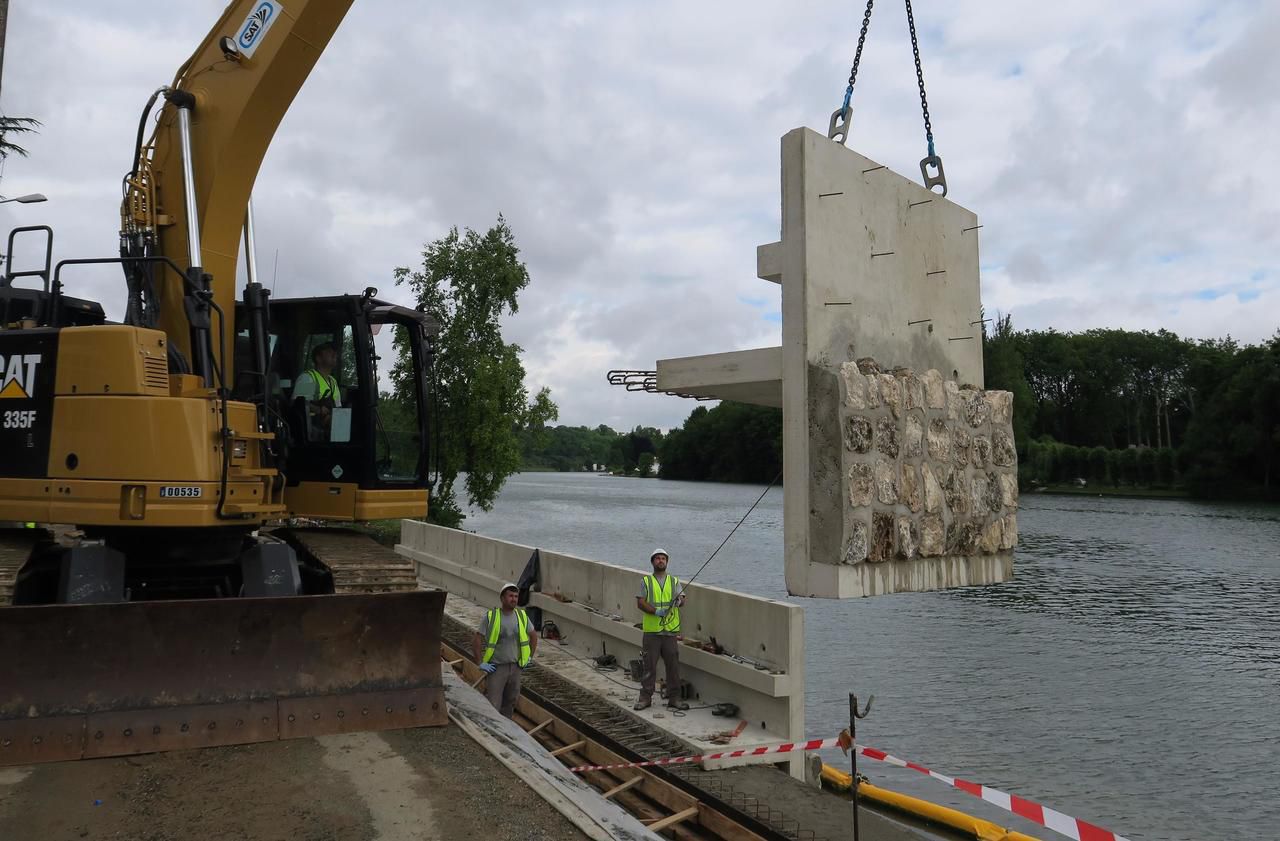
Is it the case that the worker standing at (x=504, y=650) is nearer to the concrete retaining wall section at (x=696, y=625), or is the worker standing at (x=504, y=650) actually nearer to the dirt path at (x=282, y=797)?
the concrete retaining wall section at (x=696, y=625)

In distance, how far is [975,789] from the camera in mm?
6496

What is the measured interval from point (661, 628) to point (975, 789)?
11.8 feet

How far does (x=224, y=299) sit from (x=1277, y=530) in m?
45.5

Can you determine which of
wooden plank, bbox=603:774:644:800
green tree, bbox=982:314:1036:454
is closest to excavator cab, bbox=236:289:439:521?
wooden plank, bbox=603:774:644:800

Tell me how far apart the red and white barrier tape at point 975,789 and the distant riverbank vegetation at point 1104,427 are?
2730 centimetres

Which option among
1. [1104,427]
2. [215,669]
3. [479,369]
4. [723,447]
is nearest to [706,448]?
[723,447]

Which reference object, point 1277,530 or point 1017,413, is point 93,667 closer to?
point 1277,530

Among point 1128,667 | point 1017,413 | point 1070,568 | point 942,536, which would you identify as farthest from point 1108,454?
point 942,536

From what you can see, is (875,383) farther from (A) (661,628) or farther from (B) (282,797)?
(B) (282,797)

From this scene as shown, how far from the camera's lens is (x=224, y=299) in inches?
280

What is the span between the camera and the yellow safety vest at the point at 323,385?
7.40 meters

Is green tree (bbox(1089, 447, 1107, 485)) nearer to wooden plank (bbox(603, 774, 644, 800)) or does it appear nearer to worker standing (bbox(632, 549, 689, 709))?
worker standing (bbox(632, 549, 689, 709))

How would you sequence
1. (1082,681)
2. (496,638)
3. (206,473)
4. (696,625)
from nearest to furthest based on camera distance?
(206,473)
(496,638)
(696,625)
(1082,681)

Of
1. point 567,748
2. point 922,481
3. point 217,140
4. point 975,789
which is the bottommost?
point 567,748
